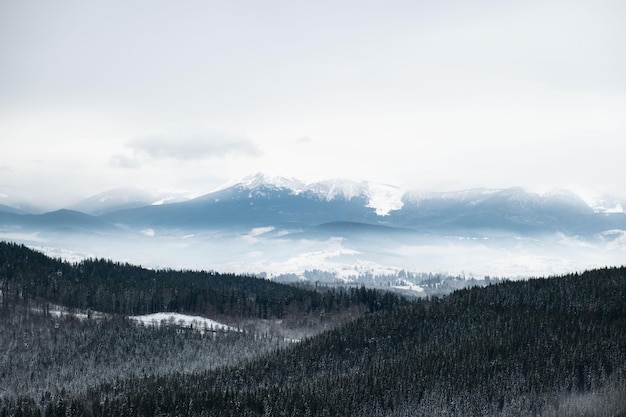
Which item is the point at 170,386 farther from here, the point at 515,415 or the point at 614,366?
the point at 614,366

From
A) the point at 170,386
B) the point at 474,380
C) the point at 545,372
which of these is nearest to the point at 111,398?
the point at 170,386

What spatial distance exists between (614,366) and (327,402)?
220ft

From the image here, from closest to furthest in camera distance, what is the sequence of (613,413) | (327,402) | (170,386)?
Answer: (613,413)
(327,402)
(170,386)

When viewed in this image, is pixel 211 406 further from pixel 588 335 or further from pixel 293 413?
pixel 588 335

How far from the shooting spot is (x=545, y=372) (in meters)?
189

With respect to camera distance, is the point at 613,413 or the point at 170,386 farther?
the point at 170,386

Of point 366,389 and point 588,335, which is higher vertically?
point 588,335

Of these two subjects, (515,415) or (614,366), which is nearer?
(515,415)

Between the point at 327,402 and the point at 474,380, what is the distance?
36293 millimetres

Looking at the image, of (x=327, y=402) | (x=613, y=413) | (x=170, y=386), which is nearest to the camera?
(x=613, y=413)

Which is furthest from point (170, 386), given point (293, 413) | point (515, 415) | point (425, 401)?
point (515, 415)

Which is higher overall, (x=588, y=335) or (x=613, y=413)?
(x=588, y=335)

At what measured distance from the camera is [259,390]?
190500 millimetres

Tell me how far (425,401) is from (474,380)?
14213 mm
